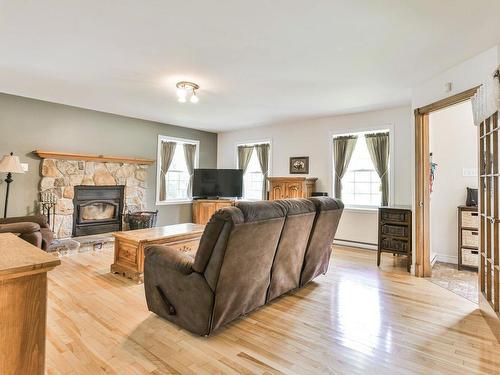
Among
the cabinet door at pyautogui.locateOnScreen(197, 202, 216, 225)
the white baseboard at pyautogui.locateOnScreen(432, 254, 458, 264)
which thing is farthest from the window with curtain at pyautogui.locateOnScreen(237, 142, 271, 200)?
the white baseboard at pyautogui.locateOnScreen(432, 254, 458, 264)

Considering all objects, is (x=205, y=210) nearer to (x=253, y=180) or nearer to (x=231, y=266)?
(x=253, y=180)

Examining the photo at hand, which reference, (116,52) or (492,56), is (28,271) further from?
(492,56)

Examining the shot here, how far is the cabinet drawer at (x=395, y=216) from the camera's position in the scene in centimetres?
394

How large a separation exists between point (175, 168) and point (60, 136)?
7.86 ft

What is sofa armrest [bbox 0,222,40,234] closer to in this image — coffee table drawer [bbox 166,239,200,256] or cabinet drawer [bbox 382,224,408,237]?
coffee table drawer [bbox 166,239,200,256]

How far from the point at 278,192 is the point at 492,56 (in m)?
3.73

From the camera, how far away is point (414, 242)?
3764mm

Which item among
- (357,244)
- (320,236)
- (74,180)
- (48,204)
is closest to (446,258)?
(357,244)

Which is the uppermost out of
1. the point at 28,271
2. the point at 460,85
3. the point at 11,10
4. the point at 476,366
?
the point at 11,10

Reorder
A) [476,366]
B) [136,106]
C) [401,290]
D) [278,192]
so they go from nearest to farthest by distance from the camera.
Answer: [476,366], [401,290], [136,106], [278,192]

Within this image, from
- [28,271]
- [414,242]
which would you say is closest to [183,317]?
[28,271]

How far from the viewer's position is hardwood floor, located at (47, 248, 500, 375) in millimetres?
1873

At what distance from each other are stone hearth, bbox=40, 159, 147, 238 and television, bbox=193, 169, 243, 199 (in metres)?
1.38

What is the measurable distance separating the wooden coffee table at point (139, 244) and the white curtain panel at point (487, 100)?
3333 mm
